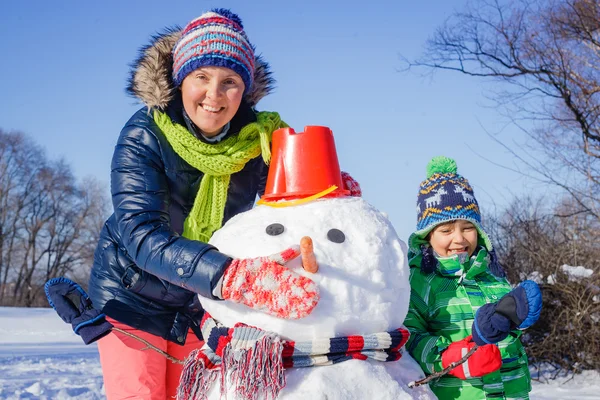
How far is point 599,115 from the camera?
7.84 meters

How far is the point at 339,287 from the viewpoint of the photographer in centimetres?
171

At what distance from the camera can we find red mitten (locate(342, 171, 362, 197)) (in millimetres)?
2115

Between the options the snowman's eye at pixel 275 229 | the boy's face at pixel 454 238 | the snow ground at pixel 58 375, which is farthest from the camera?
the snow ground at pixel 58 375

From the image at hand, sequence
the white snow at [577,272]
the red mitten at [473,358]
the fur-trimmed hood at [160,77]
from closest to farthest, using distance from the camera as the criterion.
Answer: the red mitten at [473,358] < the fur-trimmed hood at [160,77] < the white snow at [577,272]

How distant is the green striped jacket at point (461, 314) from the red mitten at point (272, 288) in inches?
30.5

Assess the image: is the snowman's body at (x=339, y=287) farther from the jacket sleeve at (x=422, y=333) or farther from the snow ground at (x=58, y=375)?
the snow ground at (x=58, y=375)

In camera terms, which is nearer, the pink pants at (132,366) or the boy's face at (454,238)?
the pink pants at (132,366)

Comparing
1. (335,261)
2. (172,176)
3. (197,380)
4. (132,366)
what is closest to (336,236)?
(335,261)

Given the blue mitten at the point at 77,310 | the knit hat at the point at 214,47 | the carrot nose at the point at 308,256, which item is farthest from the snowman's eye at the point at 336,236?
the blue mitten at the point at 77,310

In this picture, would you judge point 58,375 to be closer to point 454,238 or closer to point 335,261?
point 454,238

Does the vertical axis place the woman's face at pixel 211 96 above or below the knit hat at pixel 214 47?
below

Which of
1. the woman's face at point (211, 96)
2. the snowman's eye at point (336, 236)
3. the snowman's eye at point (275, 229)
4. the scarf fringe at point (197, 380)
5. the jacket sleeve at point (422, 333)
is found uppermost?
the woman's face at point (211, 96)

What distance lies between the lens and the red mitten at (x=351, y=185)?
2.12 m

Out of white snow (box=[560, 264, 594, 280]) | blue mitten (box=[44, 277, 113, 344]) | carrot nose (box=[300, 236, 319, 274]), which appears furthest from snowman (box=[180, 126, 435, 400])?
white snow (box=[560, 264, 594, 280])
